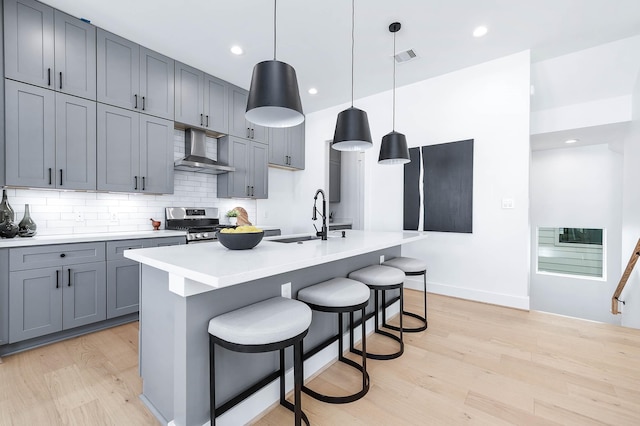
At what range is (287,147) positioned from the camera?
16.8 feet

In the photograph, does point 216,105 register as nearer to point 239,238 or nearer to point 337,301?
point 239,238

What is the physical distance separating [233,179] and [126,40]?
1.96 metres

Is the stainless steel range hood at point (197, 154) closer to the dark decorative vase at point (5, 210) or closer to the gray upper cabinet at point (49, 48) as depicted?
the gray upper cabinet at point (49, 48)

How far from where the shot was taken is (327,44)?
318 centimetres

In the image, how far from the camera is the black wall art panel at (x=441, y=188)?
11.9 feet

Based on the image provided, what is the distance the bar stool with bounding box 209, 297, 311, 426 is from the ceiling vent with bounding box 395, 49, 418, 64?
3.18 m

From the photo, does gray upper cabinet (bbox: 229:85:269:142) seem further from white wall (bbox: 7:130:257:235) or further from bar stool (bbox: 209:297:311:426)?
bar stool (bbox: 209:297:311:426)

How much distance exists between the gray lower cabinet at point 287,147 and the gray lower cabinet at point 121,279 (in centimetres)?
254

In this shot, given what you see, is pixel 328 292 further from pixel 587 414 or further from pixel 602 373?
pixel 602 373

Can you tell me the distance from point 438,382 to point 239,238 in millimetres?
1610

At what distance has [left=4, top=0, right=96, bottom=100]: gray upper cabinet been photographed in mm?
2387

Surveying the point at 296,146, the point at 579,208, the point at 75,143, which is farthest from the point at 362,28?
the point at 579,208

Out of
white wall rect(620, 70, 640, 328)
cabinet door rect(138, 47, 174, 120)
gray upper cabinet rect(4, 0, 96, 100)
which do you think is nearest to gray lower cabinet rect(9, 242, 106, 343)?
gray upper cabinet rect(4, 0, 96, 100)

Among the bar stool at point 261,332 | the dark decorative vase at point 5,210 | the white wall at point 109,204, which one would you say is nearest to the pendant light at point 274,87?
the bar stool at point 261,332
